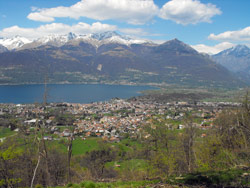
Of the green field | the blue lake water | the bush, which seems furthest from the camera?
the blue lake water

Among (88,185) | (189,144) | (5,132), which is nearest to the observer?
(88,185)

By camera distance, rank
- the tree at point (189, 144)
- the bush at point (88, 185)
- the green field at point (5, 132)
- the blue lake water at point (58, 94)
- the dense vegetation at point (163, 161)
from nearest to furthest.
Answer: the bush at point (88, 185)
the dense vegetation at point (163, 161)
the tree at point (189, 144)
the green field at point (5, 132)
the blue lake water at point (58, 94)

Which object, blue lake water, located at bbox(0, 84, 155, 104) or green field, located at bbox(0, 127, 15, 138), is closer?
green field, located at bbox(0, 127, 15, 138)

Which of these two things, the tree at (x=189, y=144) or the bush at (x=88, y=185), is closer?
the bush at (x=88, y=185)

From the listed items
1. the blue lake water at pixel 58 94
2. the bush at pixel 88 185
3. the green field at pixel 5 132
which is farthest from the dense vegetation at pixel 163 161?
the blue lake water at pixel 58 94

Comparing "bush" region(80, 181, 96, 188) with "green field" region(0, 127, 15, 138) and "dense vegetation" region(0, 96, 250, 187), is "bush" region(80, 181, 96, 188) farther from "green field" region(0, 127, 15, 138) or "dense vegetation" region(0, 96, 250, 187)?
"green field" region(0, 127, 15, 138)

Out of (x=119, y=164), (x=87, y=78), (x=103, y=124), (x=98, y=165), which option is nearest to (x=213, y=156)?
(x=98, y=165)

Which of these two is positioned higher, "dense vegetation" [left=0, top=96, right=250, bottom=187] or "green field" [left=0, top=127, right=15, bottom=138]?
"dense vegetation" [left=0, top=96, right=250, bottom=187]

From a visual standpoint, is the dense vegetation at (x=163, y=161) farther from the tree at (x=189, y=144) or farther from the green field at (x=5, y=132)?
the green field at (x=5, y=132)

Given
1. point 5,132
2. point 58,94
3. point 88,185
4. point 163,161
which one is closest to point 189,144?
point 163,161

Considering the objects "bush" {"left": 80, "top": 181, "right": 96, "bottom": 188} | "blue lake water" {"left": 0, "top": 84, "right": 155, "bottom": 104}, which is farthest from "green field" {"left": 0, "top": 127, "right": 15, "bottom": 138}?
"bush" {"left": 80, "top": 181, "right": 96, "bottom": 188}

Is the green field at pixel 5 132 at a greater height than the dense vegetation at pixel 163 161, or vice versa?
the dense vegetation at pixel 163 161

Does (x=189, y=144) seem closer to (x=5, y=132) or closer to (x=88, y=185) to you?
(x=88, y=185)

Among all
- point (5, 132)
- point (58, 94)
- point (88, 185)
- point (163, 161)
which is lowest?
point (5, 132)
